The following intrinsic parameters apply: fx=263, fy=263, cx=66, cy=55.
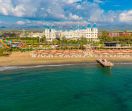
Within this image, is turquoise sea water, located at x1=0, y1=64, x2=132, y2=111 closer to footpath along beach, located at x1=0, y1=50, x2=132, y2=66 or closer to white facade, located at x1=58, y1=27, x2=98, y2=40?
footpath along beach, located at x1=0, y1=50, x2=132, y2=66

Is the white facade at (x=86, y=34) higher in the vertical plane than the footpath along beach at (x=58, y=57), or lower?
higher

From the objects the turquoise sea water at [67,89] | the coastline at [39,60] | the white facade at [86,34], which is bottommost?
the turquoise sea water at [67,89]

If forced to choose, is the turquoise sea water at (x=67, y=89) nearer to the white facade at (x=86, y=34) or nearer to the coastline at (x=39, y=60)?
the coastline at (x=39, y=60)

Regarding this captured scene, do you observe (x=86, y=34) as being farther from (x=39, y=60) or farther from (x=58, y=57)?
(x=39, y=60)

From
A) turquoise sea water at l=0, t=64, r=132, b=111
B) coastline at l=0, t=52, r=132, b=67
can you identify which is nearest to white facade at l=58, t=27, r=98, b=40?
coastline at l=0, t=52, r=132, b=67

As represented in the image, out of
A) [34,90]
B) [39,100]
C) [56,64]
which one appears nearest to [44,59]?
[56,64]

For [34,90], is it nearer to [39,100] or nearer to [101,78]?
[39,100]

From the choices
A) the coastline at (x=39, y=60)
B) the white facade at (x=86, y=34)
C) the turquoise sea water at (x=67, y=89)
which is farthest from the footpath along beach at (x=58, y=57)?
the white facade at (x=86, y=34)

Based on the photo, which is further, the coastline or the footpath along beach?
the footpath along beach

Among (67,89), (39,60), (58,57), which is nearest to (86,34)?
(58,57)
